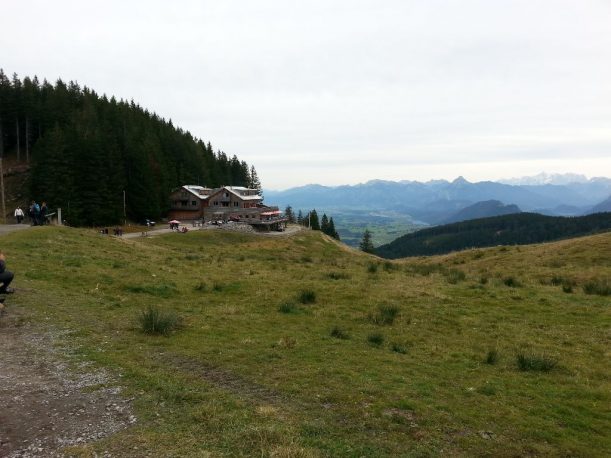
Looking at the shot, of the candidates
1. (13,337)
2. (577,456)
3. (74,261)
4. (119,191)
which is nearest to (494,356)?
(577,456)

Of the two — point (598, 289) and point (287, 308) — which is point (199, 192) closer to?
point (287, 308)

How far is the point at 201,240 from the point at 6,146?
78320mm

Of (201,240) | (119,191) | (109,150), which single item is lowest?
(201,240)

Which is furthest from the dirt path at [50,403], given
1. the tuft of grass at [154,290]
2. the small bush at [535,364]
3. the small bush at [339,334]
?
the small bush at [535,364]

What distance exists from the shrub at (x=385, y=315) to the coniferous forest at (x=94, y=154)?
65.8 m

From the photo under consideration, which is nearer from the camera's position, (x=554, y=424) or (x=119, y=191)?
(x=554, y=424)

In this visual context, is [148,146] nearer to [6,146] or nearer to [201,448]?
[6,146]

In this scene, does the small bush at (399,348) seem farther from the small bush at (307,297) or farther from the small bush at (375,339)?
the small bush at (307,297)

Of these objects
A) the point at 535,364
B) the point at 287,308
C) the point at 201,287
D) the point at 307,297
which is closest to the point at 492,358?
the point at 535,364

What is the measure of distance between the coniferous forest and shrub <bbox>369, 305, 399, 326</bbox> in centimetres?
6581

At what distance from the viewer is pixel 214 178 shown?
119 meters

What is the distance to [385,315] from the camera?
50.8 ft

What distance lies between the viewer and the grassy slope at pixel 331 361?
6977 millimetres

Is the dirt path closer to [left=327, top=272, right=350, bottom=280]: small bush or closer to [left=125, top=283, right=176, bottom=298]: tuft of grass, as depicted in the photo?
[left=125, top=283, right=176, bottom=298]: tuft of grass
